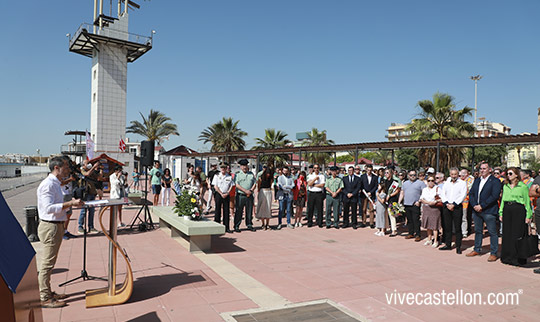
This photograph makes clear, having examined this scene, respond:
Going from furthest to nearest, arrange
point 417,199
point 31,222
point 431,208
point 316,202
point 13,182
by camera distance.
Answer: point 13,182
point 316,202
point 417,199
point 431,208
point 31,222

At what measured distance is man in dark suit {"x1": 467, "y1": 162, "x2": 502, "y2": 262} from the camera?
701 cm

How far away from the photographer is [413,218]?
9.12 meters

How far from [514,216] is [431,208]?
1808 millimetres

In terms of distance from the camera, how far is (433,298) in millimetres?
4887

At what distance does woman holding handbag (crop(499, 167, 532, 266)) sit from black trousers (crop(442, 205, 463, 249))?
0.95m

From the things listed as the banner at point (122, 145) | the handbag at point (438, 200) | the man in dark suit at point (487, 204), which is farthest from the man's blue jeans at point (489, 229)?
the banner at point (122, 145)

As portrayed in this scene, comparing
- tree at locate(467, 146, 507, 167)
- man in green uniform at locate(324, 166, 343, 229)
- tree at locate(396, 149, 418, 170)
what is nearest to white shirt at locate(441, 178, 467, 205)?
man in green uniform at locate(324, 166, 343, 229)

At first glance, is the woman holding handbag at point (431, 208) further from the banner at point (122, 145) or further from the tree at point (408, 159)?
the tree at point (408, 159)

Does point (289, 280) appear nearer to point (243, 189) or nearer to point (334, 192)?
point (243, 189)

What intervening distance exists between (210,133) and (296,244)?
123 ft

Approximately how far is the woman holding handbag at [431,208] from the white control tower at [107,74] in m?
28.9

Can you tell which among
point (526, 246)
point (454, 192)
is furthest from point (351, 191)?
point (526, 246)

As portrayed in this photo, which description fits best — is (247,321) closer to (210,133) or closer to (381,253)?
(381,253)

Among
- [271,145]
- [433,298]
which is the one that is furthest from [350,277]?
[271,145]
